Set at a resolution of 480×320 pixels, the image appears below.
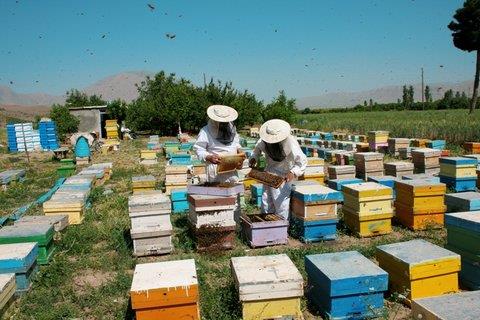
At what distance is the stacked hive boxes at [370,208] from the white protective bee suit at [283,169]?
3.03 ft

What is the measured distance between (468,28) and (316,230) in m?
36.2

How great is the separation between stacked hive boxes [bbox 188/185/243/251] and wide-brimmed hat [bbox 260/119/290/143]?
32.9 inches

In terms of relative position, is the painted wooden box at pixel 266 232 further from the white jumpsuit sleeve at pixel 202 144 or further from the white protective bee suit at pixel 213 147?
the white jumpsuit sleeve at pixel 202 144

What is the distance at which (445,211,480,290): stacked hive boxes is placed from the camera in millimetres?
4301

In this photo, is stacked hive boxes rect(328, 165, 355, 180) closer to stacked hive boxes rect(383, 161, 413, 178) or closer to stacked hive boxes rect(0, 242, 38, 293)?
stacked hive boxes rect(383, 161, 413, 178)

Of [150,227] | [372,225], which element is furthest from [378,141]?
[150,227]

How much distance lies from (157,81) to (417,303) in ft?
132

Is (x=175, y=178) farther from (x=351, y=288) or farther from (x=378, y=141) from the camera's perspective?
(x=378, y=141)

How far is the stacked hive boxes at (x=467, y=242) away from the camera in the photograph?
169 inches

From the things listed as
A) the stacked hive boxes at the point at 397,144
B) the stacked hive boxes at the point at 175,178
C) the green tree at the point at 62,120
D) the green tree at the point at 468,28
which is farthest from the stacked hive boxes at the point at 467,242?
the green tree at the point at 468,28

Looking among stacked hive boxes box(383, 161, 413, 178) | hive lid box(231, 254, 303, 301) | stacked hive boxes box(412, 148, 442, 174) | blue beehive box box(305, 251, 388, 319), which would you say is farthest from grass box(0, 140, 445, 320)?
stacked hive boxes box(412, 148, 442, 174)

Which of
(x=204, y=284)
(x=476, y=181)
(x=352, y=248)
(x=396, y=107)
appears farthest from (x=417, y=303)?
(x=396, y=107)

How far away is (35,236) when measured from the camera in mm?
5391

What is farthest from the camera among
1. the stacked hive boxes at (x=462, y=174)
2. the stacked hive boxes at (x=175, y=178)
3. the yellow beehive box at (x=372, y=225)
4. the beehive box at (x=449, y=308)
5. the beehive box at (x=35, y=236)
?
the stacked hive boxes at (x=175, y=178)
